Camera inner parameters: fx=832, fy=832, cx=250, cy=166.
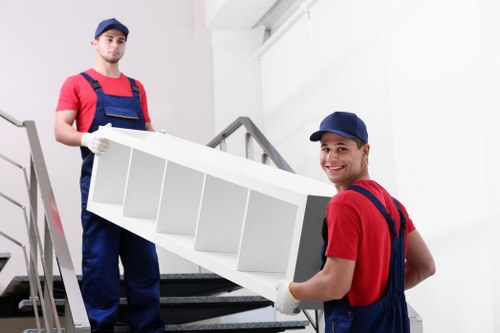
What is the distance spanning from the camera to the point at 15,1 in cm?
569

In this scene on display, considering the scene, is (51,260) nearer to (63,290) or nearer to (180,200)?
(180,200)

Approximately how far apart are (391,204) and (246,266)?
0.57 metres

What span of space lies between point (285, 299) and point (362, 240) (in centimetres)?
28

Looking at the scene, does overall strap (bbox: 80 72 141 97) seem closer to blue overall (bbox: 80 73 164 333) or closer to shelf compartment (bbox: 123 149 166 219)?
blue overall (bbox: 80 73 164 333)

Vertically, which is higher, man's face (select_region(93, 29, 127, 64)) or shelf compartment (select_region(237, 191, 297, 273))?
man's face (select_region(93, 29, 127, 64))

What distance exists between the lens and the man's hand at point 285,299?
2195mm

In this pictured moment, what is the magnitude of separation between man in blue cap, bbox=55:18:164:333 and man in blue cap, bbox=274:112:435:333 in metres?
1.23

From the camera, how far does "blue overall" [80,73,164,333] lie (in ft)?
10.8

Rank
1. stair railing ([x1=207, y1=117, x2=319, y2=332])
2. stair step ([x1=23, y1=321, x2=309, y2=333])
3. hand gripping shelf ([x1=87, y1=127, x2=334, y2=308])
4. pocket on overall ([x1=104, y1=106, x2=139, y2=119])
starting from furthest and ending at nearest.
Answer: stair railing ([x1=207, y1=117, x2=319, y2=332])
pocket on overall ([x1=104, y1=106, x2=139, y2=119])
stair step ([x1=23, y1=321, x2=309, y2=333])
hand gripping shelf ([x1=87, y1=127, x2=334, y2=308])

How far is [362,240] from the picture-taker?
6.88ft

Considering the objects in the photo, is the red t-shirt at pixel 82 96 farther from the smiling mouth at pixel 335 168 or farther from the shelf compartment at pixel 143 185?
the smiling mouth at pixel 335 168

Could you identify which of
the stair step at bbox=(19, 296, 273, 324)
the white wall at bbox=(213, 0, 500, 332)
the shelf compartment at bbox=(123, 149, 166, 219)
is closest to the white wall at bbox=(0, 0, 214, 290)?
the white wall at bbox=(213, 0, 500, 332)

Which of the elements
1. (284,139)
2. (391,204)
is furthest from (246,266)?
(284,139)

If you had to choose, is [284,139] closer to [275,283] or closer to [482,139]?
[482,139]
